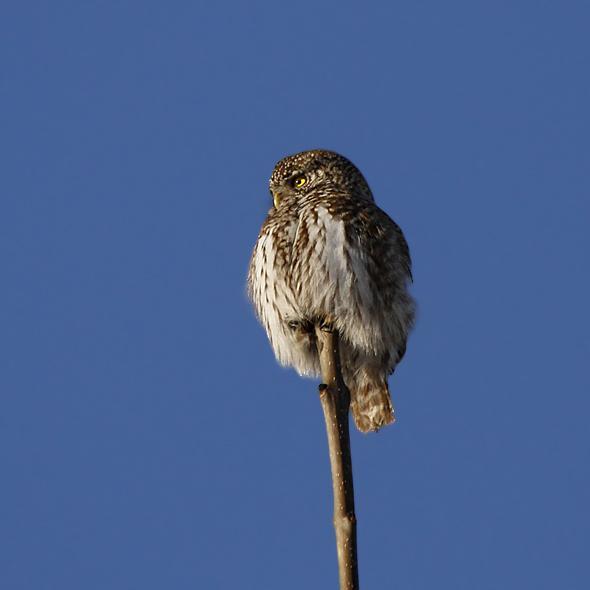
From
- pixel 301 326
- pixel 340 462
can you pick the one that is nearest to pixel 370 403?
pixel 301 326

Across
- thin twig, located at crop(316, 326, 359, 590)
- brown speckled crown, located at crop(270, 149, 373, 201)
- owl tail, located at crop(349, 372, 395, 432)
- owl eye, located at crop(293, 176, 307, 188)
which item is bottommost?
thin twig, located at crop(316, 326, 359, 590)

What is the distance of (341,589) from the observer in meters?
3.21

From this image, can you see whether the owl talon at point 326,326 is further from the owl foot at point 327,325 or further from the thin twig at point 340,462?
the thin twig at point 340,462

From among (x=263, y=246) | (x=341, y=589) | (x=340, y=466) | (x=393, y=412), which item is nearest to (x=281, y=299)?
(x=263, y=246)

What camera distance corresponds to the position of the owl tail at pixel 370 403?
18.5 ft

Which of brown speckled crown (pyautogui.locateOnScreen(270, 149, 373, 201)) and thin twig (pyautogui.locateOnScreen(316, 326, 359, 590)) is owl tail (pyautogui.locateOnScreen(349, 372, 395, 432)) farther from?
thin twig (pyautogui.locateOnScreen(316, 326, 359, 590))

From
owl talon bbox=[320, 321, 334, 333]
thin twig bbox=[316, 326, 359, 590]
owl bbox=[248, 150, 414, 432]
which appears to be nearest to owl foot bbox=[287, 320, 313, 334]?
owl bbox=[248, 150, 414, 432]

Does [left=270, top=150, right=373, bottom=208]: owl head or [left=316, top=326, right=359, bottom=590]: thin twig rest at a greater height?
[left=270, top=150, right=373, bottom=208]: owl head

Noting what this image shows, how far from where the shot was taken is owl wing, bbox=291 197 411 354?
16.3ft

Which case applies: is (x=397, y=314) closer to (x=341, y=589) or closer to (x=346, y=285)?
(x=346, y=285)

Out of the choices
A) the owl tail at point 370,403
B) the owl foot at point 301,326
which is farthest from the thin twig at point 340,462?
the owl tail at point 370,403

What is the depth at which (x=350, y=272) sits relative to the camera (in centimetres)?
498

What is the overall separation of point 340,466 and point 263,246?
185 cm

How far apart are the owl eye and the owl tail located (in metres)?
1.08
